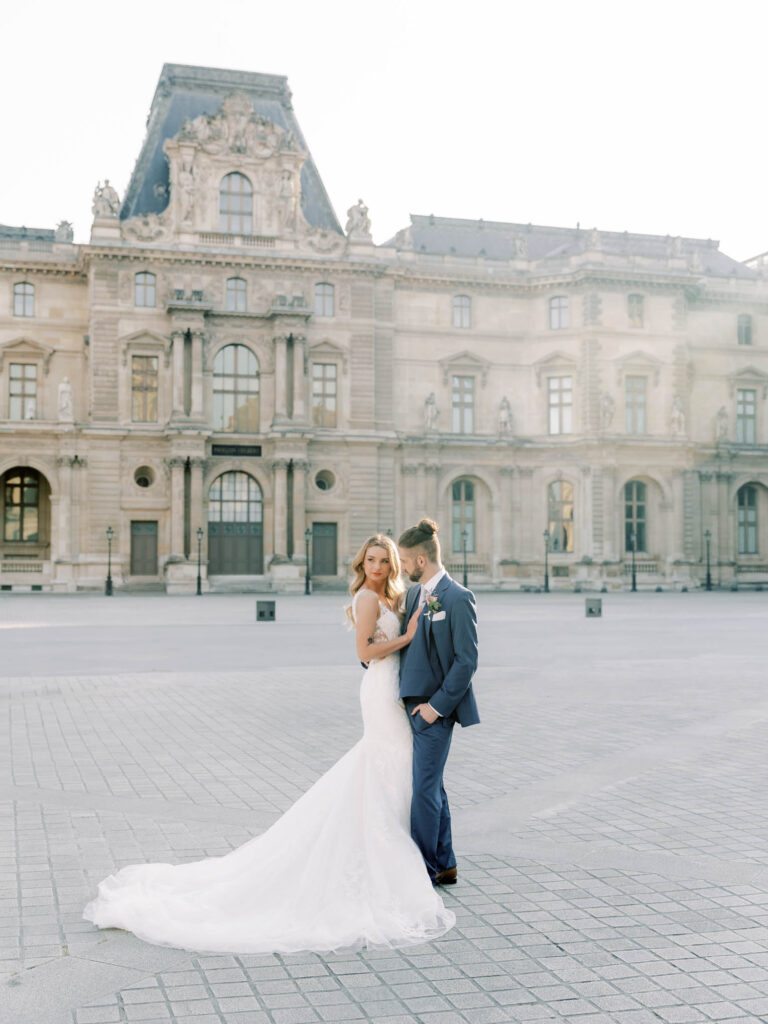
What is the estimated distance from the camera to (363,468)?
56.7 metres

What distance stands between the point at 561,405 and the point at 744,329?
13.2 m

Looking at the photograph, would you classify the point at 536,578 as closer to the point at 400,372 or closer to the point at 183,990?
the point at 400,372

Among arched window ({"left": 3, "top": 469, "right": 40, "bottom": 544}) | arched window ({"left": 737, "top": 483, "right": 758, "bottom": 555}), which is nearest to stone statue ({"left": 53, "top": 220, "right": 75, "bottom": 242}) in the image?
arched window ({"left": 3, "top": 469, "right": 40, "bottom": 544})

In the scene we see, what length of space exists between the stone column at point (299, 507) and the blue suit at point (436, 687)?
47.8 metres

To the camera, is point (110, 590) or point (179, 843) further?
point (110, 590)

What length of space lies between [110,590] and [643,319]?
31.7 m

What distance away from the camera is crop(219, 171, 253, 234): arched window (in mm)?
55844

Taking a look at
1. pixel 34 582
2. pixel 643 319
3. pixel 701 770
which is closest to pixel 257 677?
pixel 701 770

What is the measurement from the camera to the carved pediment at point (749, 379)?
63250mm

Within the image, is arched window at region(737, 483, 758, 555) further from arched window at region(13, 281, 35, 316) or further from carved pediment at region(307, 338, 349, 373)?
arched window at region(13, 281, 35, 316)

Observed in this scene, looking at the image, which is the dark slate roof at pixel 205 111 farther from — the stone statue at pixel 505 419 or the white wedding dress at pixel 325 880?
the white wedding dress at pixel 325 880

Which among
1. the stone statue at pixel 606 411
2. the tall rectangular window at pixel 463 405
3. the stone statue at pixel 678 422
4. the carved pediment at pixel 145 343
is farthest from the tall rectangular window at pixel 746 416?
the carved pediment at pixel 145 343

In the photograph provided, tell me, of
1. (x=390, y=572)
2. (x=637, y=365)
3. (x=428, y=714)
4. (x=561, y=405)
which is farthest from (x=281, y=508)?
(x=428, y=714)

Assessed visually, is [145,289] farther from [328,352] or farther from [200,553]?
[200,553]
